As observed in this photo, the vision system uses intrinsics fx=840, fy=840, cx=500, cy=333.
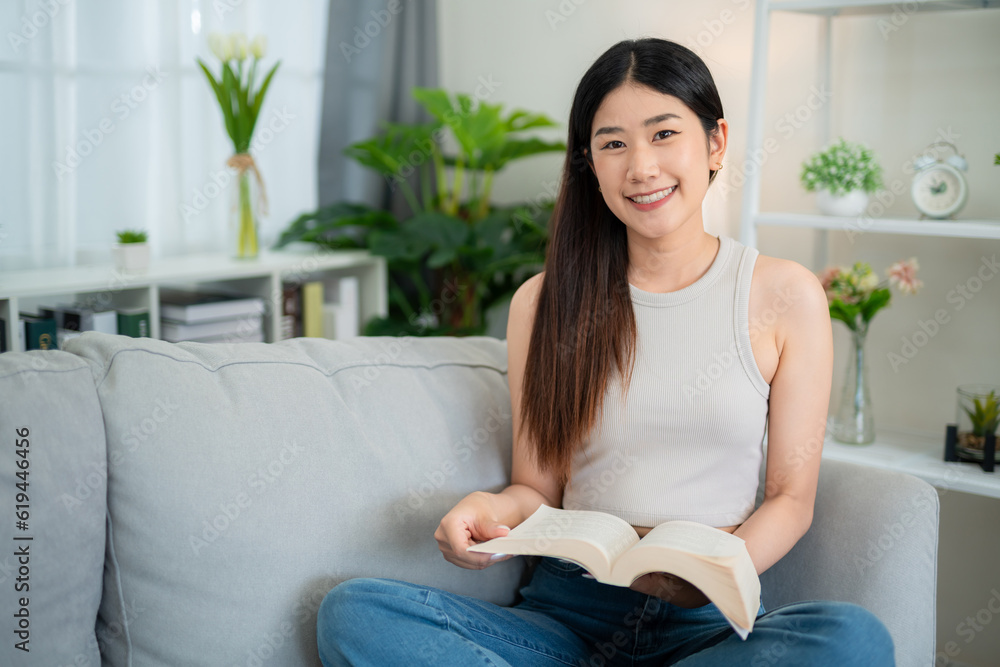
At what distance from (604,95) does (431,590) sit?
0.72m

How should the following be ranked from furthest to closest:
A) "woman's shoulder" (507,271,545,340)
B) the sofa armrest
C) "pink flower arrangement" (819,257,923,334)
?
"pink flower arrangement" (819,257,923,334) → "woman's shoulder" (507,271,545,340) → the sofa armrest

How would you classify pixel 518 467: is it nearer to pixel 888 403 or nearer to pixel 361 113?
pixel 888 403

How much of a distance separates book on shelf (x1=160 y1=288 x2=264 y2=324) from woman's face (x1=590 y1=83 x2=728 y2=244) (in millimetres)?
1246

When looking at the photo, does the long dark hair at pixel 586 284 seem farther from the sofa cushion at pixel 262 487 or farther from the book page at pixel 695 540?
the book page at pixel 695 540

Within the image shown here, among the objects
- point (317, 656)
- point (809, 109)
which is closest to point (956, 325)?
point (809, 109)

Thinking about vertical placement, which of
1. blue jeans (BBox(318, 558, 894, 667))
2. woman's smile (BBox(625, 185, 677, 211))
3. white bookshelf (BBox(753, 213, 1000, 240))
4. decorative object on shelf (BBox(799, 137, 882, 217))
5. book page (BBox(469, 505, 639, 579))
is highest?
decorative object on shelf (BBox(799, 137, 882, 217))

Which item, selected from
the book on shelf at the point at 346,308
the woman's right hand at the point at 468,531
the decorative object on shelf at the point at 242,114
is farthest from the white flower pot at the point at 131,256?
the woman's right hand at the point at 468,531

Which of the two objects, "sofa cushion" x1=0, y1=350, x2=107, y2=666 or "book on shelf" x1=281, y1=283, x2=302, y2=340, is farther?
"book on shelf" x1=281, y1=283, x2=302, y2=340

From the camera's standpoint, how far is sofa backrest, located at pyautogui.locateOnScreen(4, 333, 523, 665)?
3.34 feet

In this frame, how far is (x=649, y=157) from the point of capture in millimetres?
1159

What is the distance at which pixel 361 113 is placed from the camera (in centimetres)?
267

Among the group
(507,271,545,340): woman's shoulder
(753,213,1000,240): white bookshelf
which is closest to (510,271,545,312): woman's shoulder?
(507,271,545,340): woman's shoulder

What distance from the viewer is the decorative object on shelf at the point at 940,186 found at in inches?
65.8

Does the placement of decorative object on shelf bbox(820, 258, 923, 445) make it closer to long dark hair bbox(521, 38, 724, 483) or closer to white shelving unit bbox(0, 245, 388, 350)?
long dark hair bbox(521, 38, 724, 483)
